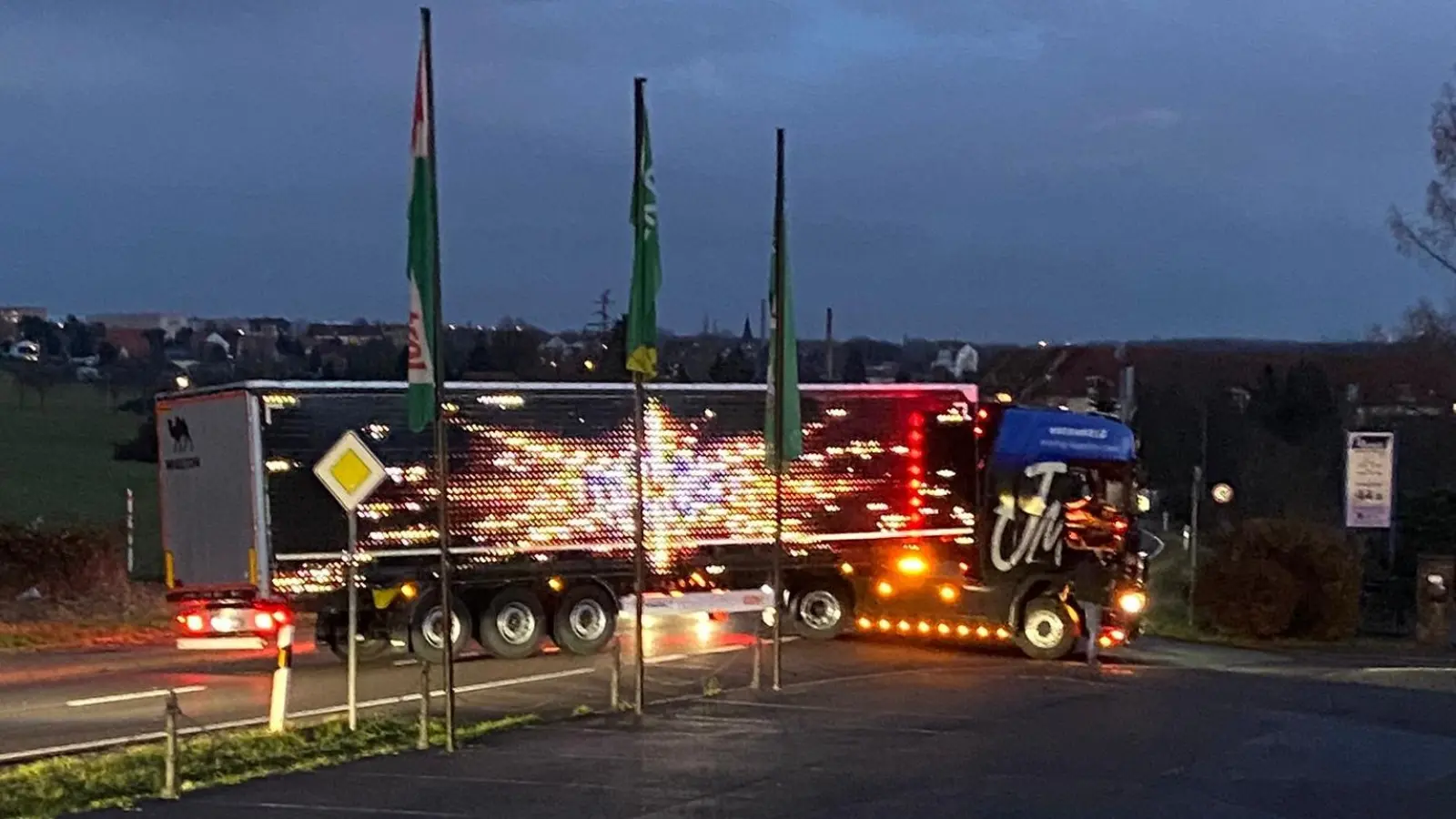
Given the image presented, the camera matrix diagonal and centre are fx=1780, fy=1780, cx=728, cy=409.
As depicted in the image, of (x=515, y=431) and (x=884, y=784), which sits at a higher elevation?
(x=515, y=431)

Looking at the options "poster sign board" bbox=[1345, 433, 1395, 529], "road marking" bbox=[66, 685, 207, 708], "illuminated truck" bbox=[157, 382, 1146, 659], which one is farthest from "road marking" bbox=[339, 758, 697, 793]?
"poster sign board" bbox=[1345, 433, 1395, 529]

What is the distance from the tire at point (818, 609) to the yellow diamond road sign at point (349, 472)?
10742 millimetres

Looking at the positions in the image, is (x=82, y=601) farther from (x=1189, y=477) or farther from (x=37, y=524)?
(x=1189, y=477)

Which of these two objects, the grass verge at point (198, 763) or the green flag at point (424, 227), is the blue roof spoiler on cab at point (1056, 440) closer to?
the grass verge at point (198, 763)

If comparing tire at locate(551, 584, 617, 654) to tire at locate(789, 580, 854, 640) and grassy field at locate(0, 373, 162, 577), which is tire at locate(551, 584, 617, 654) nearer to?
tire at locate(789, 580, 854, 640)

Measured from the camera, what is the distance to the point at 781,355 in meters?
18.4

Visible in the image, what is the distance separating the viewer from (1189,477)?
4472 centimetres

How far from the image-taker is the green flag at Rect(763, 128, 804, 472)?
A: 18.2 m

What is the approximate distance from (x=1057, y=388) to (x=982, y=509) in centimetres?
2657

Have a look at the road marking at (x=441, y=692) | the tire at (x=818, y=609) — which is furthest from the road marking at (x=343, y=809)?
the tire at (x=818, y=609)

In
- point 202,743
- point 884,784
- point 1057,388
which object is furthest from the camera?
point 1057,388

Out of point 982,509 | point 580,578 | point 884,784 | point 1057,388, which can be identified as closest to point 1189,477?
point 1057,388

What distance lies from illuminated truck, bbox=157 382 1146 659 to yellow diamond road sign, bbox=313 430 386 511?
217 inches

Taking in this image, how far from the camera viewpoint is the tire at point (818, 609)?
24.8 metres
